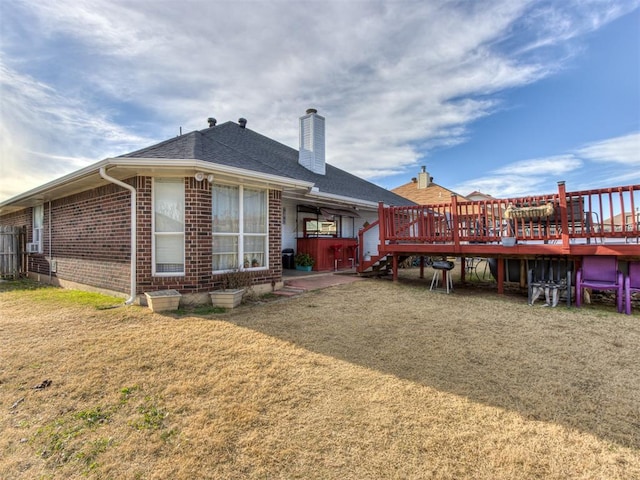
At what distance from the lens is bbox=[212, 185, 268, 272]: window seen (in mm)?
6430

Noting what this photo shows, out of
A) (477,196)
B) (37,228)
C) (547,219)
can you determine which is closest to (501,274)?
(547,219)

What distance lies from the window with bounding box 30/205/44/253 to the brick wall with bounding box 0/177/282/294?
6.11 ft

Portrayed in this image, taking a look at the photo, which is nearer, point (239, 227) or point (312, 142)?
point (239, 227)

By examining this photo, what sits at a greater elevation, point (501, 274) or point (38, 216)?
point (38, 216)

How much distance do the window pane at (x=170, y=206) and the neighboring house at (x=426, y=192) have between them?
23887 millimetres

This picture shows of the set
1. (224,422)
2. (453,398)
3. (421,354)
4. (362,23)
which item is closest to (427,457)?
(453,398)

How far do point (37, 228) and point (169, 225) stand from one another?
8.37m

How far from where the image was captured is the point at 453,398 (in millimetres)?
2717

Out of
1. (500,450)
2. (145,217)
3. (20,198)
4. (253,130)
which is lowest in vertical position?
(500,450)

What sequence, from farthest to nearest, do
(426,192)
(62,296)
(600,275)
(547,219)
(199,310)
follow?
(426,192) → (62,296) → (547,219) → (600,275) → (199,310)

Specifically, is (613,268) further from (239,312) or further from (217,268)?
(217,268)

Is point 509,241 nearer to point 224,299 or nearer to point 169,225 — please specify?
→ point 224,299

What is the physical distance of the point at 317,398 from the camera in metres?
2.73

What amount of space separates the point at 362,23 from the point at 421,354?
8421 mm
